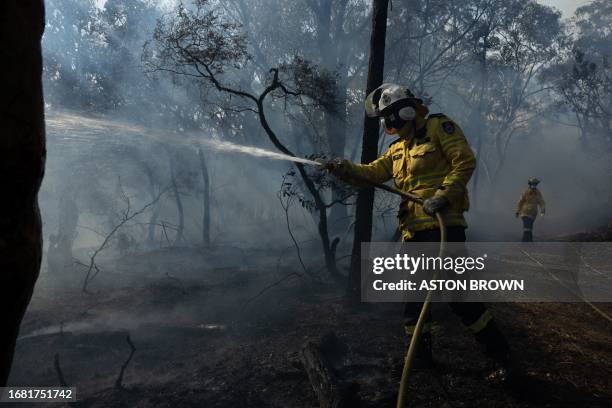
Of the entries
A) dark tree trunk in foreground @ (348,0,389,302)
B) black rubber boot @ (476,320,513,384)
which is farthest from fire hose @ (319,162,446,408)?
dark tree trunk in foreground @ (348,0,389,302)

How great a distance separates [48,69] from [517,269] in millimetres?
18028

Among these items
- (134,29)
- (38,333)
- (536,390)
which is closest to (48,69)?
(134,29)

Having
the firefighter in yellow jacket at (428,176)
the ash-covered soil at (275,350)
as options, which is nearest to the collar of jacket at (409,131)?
the firefighter in yellow jacket at (428,176)

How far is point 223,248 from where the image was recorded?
16.5 meters

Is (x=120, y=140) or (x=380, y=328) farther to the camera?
(x=120, y=140)

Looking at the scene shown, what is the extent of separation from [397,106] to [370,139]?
2.59 m

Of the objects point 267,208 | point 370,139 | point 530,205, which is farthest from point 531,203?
point 267,208

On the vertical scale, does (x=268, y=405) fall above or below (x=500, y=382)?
below

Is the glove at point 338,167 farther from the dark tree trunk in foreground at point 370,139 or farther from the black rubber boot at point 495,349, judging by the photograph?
the dark tree trunk in foreground at point 370,139

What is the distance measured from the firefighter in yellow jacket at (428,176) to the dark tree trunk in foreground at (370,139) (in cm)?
231

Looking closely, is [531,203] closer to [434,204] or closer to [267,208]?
[434,204]

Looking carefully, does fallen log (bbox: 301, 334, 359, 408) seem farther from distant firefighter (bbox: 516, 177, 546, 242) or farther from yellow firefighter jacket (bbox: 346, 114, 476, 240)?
distant firefighter (bbox: 516, 177, 546, 242)

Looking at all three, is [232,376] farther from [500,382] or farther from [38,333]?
[38,333]

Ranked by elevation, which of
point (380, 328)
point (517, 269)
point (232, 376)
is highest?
point (517, 269)
